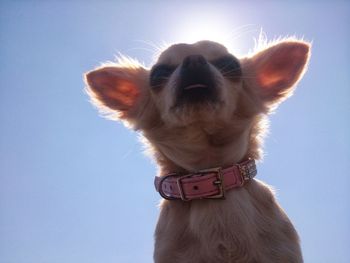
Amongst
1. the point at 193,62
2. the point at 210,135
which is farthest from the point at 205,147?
the point at 193,62

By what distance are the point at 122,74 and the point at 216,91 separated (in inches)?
55.1

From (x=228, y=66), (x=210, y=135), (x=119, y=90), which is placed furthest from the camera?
(x=119, y=90)

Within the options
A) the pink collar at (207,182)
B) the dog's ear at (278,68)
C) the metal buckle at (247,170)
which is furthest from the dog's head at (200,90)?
the pink collar at (207,182)

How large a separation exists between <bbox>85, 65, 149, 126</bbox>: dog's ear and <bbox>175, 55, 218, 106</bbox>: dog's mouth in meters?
0.82

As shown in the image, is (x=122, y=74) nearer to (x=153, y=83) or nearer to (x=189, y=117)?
(x=153, y=83)

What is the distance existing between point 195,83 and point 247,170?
3.03 feet

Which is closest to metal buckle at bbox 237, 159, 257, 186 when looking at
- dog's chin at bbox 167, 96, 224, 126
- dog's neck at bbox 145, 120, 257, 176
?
dog's neck at bbox 145, 120, 257, 176

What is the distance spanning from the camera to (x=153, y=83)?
4.30 meters

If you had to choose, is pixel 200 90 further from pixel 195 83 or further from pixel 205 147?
pixel 205 147

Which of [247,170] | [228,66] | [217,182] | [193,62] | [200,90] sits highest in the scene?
[228,66]

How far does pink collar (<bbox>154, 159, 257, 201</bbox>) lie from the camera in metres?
3.53

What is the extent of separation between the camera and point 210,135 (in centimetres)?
390

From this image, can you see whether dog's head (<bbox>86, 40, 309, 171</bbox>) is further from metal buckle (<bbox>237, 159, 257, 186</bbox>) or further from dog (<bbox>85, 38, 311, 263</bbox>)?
metal buckle (<bbox>237, 159, 257, 186</bbox>)

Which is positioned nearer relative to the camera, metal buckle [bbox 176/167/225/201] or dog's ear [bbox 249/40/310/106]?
metal buckle [bbox 176/167/225/201]
